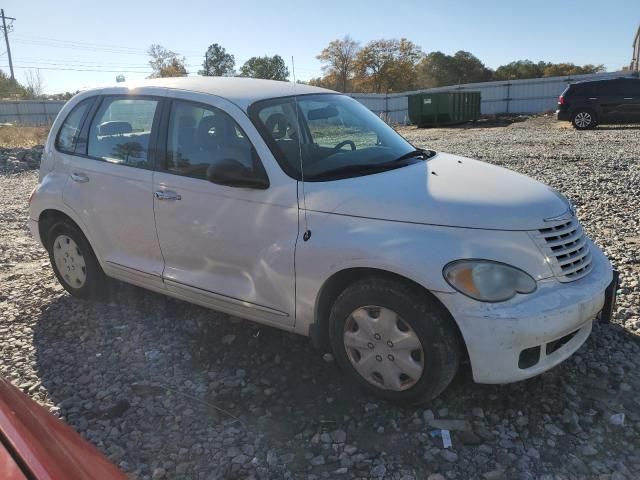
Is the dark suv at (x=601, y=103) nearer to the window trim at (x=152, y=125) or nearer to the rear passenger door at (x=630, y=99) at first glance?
the rear passenger door at (x=630, y=99)

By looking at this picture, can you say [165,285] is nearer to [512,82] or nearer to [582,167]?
[582,167]

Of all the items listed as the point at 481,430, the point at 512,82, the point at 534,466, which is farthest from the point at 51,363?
the point at 512,82

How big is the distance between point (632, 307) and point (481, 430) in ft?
6.67

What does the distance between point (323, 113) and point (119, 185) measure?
160 centimetres

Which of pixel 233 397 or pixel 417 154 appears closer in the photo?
pixel 233 397

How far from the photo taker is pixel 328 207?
2.97 m

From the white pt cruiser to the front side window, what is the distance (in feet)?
0.03

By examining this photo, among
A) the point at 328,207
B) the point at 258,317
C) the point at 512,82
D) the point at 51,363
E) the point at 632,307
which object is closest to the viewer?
the point at 328,207

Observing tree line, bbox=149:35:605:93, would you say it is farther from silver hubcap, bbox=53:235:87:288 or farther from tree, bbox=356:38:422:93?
silver hubcap, bbox=53:235:87:288

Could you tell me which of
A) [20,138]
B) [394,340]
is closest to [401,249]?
[394,340]

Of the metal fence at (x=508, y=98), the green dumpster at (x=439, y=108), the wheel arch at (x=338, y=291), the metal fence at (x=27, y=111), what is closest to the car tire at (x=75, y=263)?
the wheel arch at (x=338, y=291)

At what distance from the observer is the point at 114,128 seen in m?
4.07

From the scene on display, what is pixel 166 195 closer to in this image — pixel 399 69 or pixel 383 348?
pixel 383 348

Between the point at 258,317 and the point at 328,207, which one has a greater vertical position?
the point at 328,207
